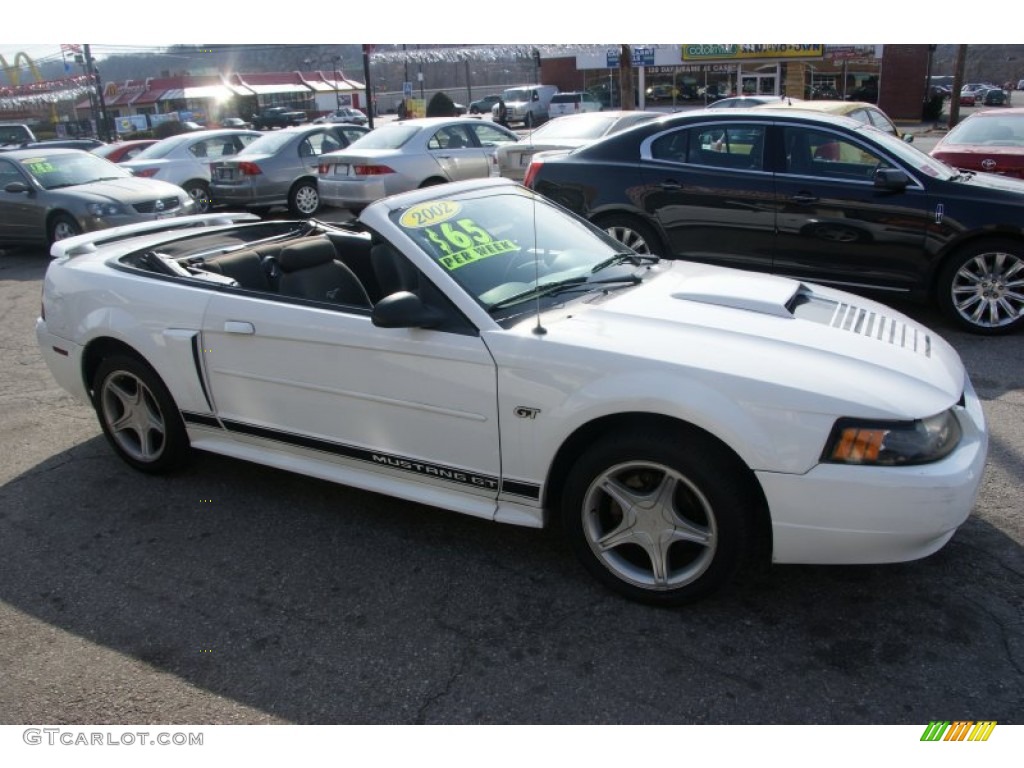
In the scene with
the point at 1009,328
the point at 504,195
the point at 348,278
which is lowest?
the point at 1009,328

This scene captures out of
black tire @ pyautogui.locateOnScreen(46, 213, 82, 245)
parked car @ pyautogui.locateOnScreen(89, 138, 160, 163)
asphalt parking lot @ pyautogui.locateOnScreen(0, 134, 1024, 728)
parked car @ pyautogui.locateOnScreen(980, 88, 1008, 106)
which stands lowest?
parked car @ pyautogui.locateOnScreen(980, 88, 1008, 106)

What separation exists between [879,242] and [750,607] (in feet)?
13.6

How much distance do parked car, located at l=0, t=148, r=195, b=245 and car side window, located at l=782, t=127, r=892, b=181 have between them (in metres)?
8.24

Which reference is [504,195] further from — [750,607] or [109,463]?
[109,463]

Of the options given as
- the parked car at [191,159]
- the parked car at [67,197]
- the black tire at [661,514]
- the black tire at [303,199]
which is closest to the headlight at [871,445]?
the black tire at [661,514]

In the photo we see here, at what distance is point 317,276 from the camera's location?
13.4 feet

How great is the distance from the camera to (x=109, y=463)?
15.0 feet

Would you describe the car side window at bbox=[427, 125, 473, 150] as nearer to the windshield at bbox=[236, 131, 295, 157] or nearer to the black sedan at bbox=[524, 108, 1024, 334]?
the windshield at bbox=[236, 131, 295, 157]

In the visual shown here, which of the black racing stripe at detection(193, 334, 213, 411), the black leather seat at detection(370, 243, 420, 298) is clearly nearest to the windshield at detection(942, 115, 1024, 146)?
the black leather seat at detection(370, 243, 420, 298)

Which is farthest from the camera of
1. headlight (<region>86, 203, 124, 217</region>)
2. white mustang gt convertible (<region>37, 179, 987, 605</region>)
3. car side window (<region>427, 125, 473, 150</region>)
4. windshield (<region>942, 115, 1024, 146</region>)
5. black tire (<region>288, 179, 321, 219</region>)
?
black tire (<region>288, 179, 321, 219</region>)

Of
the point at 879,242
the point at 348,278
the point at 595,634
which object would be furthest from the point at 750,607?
the point at 879,242

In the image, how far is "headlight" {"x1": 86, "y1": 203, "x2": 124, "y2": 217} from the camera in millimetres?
10992

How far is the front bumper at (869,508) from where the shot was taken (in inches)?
103

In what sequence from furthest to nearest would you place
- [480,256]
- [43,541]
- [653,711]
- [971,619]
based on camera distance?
[43,541] < [480,256] < [971,619] < [653,711]
